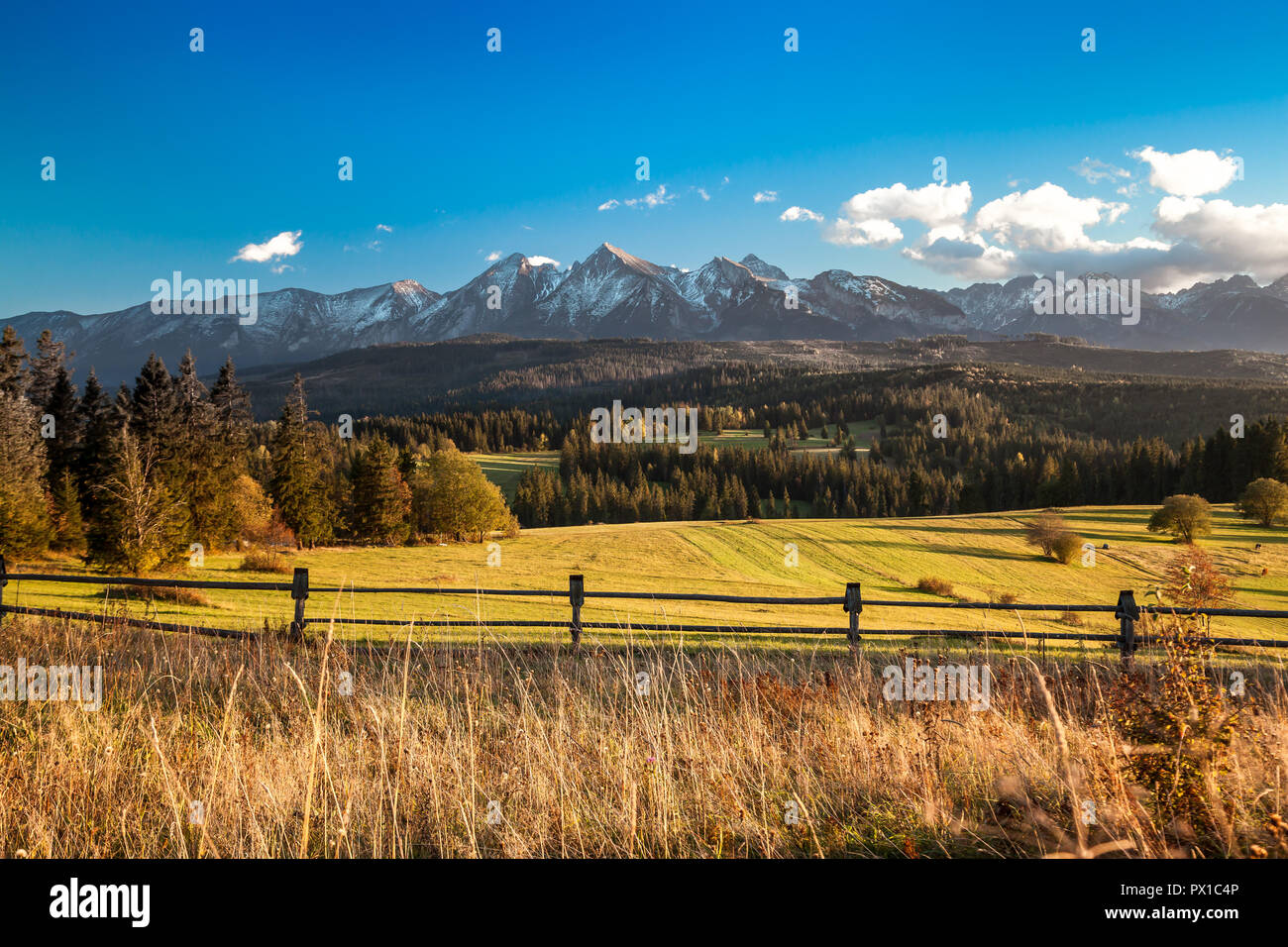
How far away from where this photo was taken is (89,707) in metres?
5.38

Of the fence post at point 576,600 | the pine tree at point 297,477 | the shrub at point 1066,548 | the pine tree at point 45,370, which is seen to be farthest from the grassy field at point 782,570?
the pine tree at point 45,370

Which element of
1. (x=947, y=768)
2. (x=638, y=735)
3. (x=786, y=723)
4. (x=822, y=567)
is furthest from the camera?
(x=822, y=567)

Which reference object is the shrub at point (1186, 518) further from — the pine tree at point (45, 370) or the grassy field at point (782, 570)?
the pine tree at point (45, 370)

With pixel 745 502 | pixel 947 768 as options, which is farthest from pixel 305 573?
pixel 745 502

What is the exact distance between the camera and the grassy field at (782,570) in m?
26.1

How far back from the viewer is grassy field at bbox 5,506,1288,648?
2609cm

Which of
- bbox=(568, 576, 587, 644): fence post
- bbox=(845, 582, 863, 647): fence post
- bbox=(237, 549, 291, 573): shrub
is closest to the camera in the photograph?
bbox=(845, 582, 863, 647): fence post

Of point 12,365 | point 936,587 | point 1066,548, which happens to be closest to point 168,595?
→ point 12,365

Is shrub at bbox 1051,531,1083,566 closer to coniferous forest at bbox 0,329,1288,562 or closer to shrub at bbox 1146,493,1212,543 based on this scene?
shrub at bbox 1146,493,1212,543

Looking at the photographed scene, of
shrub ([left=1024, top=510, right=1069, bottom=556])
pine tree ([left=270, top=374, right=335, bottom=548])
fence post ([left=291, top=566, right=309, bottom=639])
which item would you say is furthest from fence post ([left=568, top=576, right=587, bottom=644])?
shrub ([left=1024, top=510, right=1069, bottom=556])
